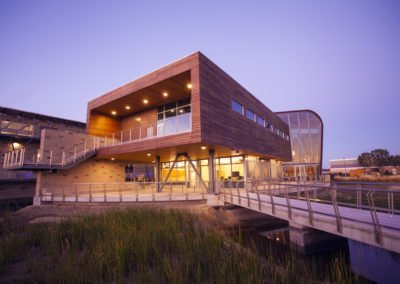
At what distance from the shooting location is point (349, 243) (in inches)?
375

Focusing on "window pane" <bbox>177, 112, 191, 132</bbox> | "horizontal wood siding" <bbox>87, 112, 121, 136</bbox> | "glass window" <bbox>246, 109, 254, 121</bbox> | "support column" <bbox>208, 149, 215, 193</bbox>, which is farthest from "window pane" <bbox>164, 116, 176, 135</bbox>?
"horizontal wood siding" <bbox>87, 112, 121, 136</bbox>

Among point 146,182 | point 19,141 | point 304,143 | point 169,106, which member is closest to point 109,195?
point 146,182

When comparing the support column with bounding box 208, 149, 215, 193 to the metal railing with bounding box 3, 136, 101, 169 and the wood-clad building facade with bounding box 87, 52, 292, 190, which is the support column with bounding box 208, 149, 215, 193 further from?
the metal railing with bounding box 3, 136, 101, 169

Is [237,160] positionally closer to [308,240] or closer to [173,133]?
[173,133]

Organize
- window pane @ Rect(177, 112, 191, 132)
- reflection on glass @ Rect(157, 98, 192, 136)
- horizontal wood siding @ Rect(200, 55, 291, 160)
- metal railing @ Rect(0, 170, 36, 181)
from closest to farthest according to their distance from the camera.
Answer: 1. horizontal wood siding @ Rect(200, 55, 291, 160)
2. window pane @ Rect(177, 112, 191, 132)
3. reflection on glass @ Rect(157, 98, 192, 136)
4. metal railing @ Rect(0, 170, 36, 181)

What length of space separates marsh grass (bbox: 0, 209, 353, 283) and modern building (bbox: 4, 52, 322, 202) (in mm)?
7677

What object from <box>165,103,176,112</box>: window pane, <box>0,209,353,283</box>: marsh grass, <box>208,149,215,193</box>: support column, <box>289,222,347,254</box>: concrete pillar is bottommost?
<box>289,222,347,254</box>: concrete pillar

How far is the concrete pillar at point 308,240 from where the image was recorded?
829cm

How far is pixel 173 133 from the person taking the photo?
46.7ft

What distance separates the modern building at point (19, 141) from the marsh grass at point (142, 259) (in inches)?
897

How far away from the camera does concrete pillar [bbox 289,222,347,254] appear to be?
27.2ft

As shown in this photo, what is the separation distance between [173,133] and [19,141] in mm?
26025

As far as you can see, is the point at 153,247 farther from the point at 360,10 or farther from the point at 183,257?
the point at 360,10

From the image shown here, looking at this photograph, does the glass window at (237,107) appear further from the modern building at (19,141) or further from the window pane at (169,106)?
the modern building at (19,141)
